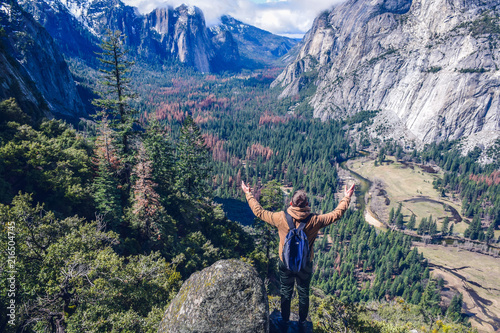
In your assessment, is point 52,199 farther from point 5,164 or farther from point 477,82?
point 477,82

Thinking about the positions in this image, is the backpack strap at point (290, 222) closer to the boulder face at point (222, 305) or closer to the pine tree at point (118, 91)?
the boulder face at point (222, 305)

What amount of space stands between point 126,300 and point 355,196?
144 m

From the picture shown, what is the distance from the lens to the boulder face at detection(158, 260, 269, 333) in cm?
837

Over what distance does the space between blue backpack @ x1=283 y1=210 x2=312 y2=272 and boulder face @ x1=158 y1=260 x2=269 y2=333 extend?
6.69 feet

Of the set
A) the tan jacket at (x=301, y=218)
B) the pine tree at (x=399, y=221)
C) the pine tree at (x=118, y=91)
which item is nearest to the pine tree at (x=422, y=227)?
the pine tree at (x=399, y=221)

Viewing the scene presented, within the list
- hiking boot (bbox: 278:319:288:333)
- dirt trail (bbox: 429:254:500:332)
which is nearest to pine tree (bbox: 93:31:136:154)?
hiking boot (bbox: 278:319:288:333)

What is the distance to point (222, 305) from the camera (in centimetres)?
861

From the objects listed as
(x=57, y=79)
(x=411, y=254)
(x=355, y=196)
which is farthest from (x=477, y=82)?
(x=57, y=79)

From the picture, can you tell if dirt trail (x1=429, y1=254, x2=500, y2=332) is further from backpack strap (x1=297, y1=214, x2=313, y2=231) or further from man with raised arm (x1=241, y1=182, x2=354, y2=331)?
backpack strap (x1=297, y1=214, x2=313, y2=231)

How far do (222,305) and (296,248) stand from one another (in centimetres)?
337

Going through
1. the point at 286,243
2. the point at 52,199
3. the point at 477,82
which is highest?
the point at 477,82

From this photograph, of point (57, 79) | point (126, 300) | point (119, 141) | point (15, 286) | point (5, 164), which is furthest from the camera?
point (57, 79)

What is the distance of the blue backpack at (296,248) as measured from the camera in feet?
25.2

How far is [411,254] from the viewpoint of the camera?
90.6 metres
